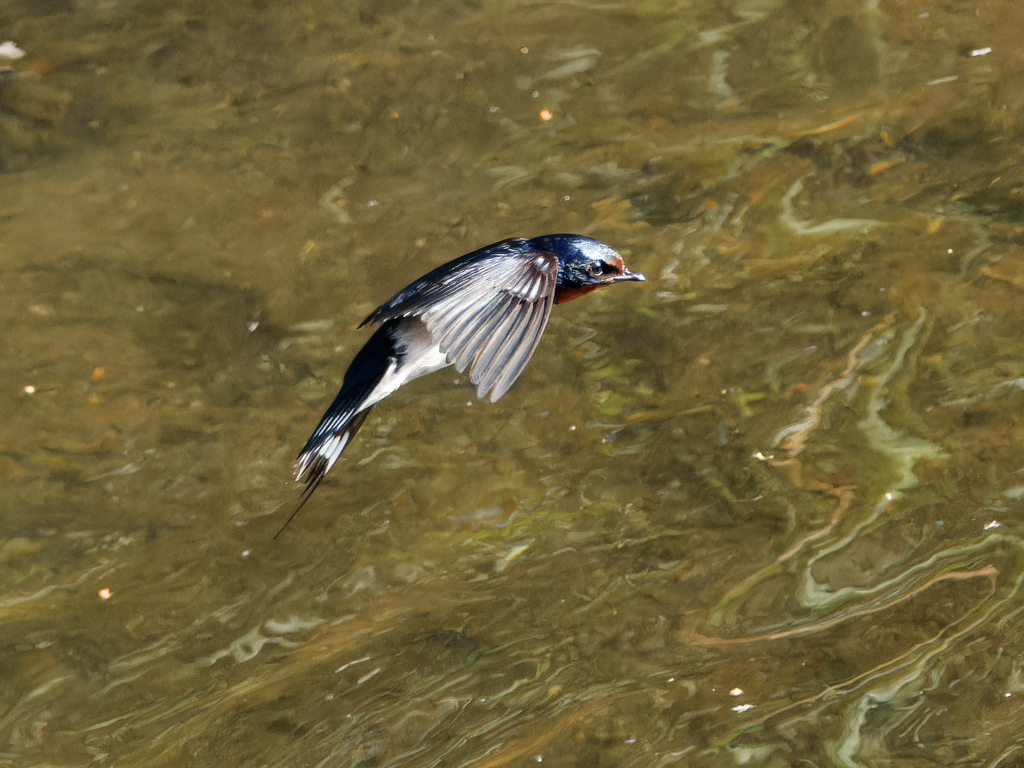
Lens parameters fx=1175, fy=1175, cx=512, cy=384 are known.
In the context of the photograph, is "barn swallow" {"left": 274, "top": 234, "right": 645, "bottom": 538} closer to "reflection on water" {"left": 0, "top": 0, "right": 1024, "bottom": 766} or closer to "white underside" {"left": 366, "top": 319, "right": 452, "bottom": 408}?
"white underside" {"left": 366, "top": 319, "right": 452, "bottom": 408}

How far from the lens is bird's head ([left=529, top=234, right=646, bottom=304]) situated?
2.98 m

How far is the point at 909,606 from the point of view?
313 cm

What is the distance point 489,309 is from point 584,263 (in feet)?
1.79

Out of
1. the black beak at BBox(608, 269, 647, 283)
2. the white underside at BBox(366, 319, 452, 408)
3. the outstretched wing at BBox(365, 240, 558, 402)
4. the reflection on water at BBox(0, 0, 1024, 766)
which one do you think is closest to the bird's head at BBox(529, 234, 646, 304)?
the black beak at BBox(608, 269, 647, 283)

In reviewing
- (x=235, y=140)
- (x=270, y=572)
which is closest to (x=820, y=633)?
(x=270, y=572)

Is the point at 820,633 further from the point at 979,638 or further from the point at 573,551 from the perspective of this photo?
the point at 573,551

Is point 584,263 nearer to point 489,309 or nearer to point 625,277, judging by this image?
point 625,277

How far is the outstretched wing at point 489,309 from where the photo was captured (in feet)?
7.66

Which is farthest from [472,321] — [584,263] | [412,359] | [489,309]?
[584,263]

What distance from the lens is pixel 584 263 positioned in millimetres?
2979

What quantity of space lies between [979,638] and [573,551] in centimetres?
108

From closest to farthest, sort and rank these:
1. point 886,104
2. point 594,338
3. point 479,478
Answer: point 479,478
point 594,338
point 886,104

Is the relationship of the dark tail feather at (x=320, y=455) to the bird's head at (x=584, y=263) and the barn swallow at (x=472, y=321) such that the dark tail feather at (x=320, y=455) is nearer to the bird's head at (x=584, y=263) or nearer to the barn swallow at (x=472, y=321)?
the barn swallow at (x=472, y=321)

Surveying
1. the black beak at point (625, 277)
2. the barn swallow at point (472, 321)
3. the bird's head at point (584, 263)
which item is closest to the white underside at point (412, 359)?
the barn swallow at point (472, 321)
